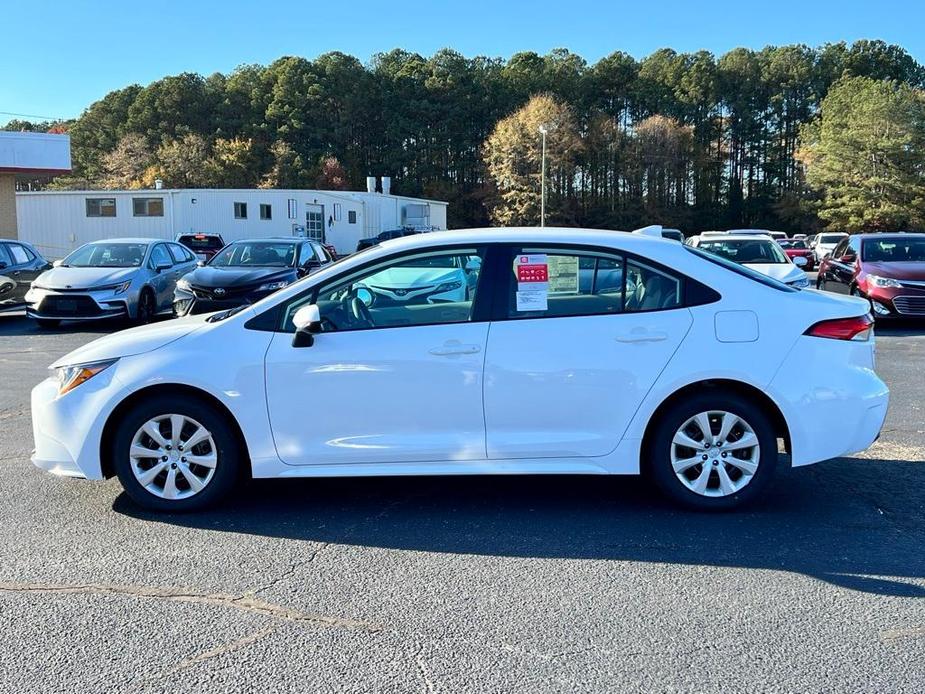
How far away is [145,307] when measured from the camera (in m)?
13.9

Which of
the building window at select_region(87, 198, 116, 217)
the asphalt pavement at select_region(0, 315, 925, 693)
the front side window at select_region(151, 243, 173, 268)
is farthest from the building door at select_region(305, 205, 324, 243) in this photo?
the asphalt pavement at select_region(0, 315, 925, 693)

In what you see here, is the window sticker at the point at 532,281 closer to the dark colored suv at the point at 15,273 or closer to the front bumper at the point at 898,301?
the front bumper at the point at 898,301

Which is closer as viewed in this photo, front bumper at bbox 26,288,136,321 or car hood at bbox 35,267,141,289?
front bumper at bbox 26,288,136,321

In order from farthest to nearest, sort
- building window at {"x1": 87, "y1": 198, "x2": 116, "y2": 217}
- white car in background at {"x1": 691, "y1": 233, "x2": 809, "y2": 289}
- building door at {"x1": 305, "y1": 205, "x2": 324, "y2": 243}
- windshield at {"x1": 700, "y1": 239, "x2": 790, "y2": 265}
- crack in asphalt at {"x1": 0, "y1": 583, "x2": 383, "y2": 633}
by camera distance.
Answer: building door at {"x1": 305, "y1": 205, "x2": 324, "y2": 243} → building window at {"x1": 87, "y1": 198, "x2": 116, "y2": 217} → windshield at {"x1": 700, "y1": 239, "x2": 790, "y2": 265} → white car in background at {"x1": 691, "y1": 233, "x2": 809, "y2": 289} → crack in asphalt at {"x1": 0, "y1": 583, "x2": 383, "y2": 633}

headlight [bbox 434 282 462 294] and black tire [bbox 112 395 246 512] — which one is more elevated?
headlight [bbox 434 282 462 294]

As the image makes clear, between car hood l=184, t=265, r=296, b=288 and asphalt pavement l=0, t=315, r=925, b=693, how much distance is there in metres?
7.29

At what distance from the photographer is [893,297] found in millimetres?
12500

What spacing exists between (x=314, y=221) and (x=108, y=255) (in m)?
29.6

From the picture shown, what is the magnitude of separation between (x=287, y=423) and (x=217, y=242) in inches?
1114

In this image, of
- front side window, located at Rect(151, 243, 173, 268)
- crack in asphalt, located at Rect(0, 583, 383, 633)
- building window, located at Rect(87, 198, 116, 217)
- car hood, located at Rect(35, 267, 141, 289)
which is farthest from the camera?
building window, located at Rect(87, 198, 116, 217)

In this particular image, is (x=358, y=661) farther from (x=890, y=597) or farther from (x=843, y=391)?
(x=843, y=391)

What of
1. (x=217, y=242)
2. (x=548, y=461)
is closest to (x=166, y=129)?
(x=217, y=242)

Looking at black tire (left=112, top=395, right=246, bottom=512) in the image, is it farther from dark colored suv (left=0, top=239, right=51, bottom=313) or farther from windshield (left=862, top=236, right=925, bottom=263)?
windshield (left=862, top=236, right=925, bottom=263)

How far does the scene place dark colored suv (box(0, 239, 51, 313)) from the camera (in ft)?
46.7
